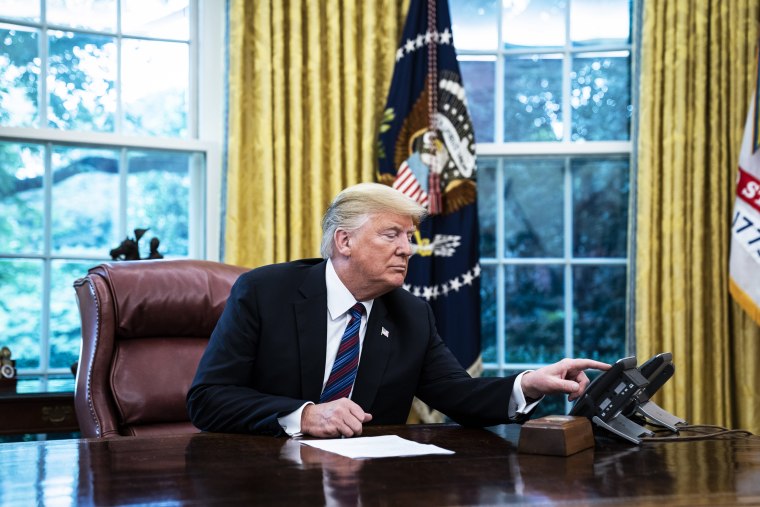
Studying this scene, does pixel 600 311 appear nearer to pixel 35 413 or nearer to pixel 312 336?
pixel 312 336

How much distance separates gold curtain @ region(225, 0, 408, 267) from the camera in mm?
3570

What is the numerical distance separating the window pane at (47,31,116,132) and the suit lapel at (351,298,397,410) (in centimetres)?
190

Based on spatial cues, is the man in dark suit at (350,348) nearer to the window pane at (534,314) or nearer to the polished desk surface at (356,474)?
the polished desk surface at (356,474)

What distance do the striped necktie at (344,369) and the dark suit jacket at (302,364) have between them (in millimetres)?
20

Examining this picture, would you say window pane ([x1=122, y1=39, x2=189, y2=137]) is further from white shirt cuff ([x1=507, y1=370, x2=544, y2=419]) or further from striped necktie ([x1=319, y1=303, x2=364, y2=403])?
white shirt cuff ([x1=507, y1=370, x2=544, y2=419])

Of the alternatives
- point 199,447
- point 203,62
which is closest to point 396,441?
point 199,447

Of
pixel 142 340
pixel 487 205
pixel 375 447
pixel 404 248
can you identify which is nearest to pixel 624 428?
pixel 375 447

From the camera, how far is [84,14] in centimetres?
362

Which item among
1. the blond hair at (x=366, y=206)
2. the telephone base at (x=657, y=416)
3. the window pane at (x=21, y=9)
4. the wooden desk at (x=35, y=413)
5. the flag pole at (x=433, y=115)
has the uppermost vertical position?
the window pane at (x=21, y=9)

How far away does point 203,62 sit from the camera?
3.76 metres

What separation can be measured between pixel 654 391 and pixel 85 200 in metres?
2.49

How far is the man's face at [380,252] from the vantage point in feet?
7.27

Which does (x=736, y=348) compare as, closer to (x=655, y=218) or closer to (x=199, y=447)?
(x=655, y=218)

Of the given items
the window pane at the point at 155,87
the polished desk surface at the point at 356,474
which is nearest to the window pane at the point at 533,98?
the window pane at the point at 155,87
